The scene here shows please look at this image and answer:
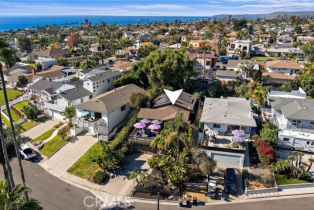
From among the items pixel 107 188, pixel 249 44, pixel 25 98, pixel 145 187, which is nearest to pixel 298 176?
pixel 145 187

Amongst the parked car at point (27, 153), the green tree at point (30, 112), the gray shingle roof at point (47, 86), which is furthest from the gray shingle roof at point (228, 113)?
the gray shingle roof at point (47, 86)

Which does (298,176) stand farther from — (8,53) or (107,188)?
(8,53)

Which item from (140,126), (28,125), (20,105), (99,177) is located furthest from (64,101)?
(99,177)

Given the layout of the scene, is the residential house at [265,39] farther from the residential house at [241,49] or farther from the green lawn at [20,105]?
the green lawn at [20,105]

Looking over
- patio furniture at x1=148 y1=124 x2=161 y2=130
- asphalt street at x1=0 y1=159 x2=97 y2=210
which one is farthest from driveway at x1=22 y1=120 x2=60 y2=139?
patio furniture at x1=148 y1=124 x2=161 y2=130

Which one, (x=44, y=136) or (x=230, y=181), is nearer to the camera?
(x=230, y=181)

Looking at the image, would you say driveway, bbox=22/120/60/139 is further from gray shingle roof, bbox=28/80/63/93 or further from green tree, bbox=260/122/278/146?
green tree, bbox=260/122/278/146

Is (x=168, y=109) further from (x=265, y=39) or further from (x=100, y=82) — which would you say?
(x=265, y=39)
